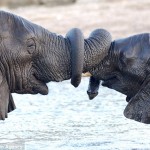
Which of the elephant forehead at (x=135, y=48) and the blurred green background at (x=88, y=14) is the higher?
the elephant forehead at (x=135, y=48)

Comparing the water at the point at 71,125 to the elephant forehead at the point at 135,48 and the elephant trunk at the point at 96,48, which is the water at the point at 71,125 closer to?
the elephant forehead at the point at 135,48

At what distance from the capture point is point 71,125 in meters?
7.37

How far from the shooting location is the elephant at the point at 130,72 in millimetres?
5723

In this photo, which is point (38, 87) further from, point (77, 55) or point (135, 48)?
point (135, 48)

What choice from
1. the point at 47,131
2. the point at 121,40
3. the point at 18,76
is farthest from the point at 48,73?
the point at 47,131

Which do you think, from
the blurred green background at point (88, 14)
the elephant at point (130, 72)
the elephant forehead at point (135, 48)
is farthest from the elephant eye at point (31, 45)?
the blurred green background at point (88, 14)

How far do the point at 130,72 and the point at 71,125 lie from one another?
1.68 meters

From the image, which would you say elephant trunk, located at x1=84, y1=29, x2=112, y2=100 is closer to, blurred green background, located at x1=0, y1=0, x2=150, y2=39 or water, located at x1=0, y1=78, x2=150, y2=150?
water, located at x1=0, y1=78, x2=150, y2=150

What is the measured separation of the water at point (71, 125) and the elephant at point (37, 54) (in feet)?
3.34

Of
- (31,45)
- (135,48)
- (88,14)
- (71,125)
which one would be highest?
(31,45)

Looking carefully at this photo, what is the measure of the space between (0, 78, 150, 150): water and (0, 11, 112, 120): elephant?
3.34ft

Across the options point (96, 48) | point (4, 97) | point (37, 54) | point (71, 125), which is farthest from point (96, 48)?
point (71, 125)

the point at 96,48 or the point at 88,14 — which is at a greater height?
the point at 96,48

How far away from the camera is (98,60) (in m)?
5.55
